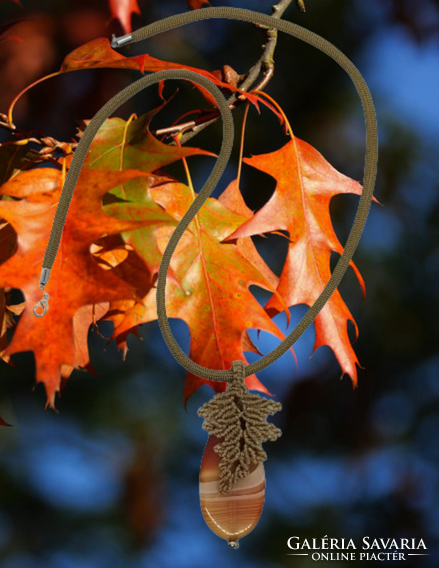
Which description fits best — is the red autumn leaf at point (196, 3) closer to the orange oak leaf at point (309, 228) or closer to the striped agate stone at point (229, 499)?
the orange oak leaf at point (309, 228)

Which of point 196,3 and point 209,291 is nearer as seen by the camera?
point 209,291

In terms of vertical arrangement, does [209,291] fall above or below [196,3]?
below

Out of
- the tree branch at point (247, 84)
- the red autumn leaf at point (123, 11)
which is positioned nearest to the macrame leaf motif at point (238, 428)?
the tree branch at point (247, 84)

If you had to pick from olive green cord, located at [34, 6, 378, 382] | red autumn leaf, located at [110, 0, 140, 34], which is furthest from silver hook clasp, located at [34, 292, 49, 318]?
red autumn leaf, located at [110, 0, 140, 34]

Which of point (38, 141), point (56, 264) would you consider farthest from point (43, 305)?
point (38, 141)

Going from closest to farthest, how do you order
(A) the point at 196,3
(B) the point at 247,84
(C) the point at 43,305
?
1. (C) the point at 43,305
2. (B) the point at 247,84
3. (A) the point at 196,3

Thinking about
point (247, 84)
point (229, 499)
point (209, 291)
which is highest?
point (247, 84)

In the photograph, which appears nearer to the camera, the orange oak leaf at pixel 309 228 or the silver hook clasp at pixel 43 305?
the silver hook clasp at pixel 43 305

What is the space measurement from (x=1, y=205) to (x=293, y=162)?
266 mm

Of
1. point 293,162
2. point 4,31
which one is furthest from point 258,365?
point 4,31

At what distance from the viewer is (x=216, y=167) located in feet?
1.71

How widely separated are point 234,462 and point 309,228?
0.72 ft

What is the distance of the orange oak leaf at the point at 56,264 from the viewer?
0.43 metres

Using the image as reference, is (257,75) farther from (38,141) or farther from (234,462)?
(234,462)
